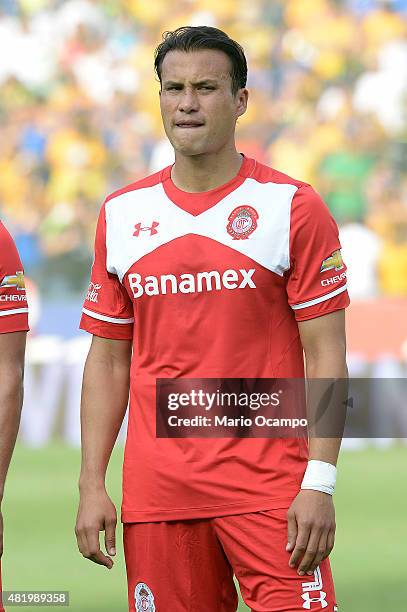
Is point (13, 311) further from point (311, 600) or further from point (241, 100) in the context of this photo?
point (311, 600)

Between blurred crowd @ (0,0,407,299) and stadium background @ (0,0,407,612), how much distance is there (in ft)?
0.05

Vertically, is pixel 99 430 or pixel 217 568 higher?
pixel 99 430

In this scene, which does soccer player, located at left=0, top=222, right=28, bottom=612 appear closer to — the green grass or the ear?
the ear

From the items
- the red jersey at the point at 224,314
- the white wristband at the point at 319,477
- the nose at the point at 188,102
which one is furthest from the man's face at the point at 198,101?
the white wristband at the point at 319,477

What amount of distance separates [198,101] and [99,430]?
836mm

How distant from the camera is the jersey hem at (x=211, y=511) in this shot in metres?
2.90

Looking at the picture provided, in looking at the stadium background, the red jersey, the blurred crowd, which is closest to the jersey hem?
the red jersey

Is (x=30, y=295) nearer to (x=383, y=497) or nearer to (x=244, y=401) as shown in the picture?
(x=383, y=497)

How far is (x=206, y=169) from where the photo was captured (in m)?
3.08

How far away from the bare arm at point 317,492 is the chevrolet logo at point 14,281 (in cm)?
74

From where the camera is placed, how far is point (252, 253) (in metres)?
2.97

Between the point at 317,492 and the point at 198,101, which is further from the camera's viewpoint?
the point at 198,101

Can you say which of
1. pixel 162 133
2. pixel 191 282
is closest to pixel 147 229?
pixel 191 282
